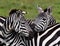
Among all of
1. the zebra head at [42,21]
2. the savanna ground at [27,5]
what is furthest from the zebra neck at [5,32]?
the savanna ground at [27,5]

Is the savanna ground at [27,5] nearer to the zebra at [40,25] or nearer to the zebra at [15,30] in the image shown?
the zebra at [40,25]

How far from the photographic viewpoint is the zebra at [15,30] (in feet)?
22.5

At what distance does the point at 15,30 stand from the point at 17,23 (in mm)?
177

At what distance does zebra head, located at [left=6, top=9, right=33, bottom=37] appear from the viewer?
685 cm

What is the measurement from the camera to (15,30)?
7.01 metres

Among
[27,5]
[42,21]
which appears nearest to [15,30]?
[42,21]

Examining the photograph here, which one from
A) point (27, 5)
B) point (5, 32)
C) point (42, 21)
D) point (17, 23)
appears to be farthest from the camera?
point (27, 5)

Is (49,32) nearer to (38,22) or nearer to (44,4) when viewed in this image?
(38,22)

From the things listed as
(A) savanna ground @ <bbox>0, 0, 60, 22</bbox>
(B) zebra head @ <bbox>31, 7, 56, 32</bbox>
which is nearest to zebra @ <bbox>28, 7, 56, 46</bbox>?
(B) zebra head @ <bbox>31, 7, 56, 32</bbox>

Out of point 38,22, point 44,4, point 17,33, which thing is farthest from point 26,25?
point 44,4

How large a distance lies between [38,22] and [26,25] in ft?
5.35

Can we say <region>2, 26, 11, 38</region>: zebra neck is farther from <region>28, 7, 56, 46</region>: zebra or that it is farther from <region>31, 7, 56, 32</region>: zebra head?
<region>31, 7, 56, 32</region>: zebra head

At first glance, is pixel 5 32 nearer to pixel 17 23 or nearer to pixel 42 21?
pixel 17 23

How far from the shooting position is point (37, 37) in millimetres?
7730
